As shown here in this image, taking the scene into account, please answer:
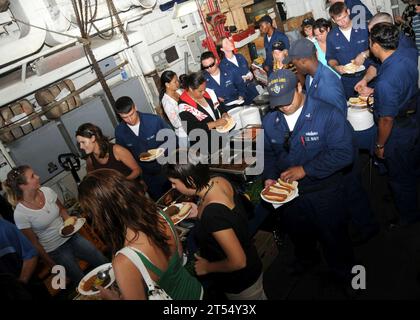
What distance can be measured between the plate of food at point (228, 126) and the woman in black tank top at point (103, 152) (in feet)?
4.25

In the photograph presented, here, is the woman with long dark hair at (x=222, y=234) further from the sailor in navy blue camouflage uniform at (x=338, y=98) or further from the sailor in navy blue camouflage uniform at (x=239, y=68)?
the sailor in navy blue camouflage uniform at (x=239, y=68)

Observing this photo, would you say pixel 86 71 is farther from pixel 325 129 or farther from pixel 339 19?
pixel 325 129

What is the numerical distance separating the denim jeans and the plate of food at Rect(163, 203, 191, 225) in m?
1.47

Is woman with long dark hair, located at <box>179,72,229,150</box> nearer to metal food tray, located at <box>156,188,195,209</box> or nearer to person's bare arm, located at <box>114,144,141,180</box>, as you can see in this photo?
person's bare arm, located at <box>114,144,141,180</box>

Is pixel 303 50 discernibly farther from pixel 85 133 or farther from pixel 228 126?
pixel 85 133

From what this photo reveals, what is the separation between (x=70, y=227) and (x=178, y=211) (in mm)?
1472

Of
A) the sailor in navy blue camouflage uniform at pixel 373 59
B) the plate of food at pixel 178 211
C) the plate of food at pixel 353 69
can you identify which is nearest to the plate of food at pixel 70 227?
the plate of food at pixel 178 211

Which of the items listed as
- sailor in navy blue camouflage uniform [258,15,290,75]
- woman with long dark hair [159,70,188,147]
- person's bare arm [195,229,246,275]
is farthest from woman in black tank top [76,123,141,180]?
sailor in navy blue camouflage uniform [258,15,290,75]

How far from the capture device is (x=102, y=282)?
8.96 ft

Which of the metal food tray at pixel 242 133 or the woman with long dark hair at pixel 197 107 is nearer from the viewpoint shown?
the metal food tray at pixel 242 133

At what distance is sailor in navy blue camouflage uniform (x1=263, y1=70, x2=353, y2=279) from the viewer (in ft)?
9.78

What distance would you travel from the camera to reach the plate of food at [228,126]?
4.20 metres

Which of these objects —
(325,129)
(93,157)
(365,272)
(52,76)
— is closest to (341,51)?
(325,129)

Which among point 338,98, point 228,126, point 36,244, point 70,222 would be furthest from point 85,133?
point 338,98
